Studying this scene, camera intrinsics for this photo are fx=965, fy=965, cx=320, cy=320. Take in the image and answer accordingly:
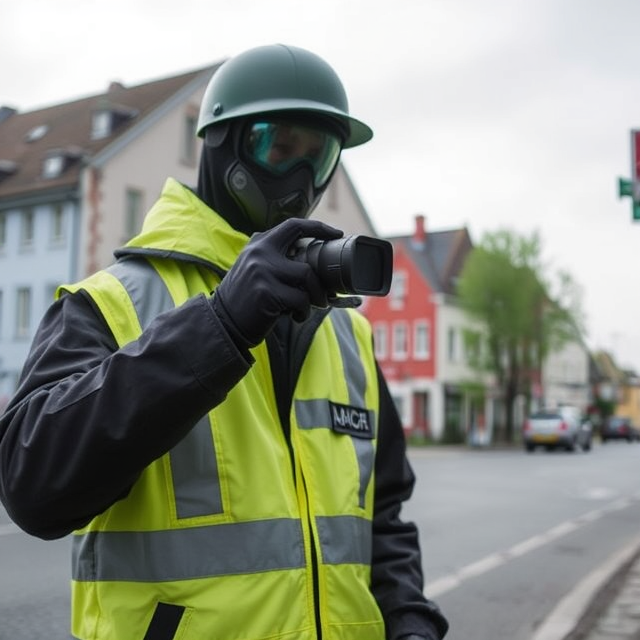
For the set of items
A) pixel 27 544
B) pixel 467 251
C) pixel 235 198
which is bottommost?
pixel 27 544

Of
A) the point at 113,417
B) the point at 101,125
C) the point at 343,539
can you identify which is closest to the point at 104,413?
the point at 113,417

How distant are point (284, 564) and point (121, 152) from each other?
30529mm

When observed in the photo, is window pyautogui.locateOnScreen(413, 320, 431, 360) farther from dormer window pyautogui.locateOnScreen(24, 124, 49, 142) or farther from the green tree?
dormer window pyautogui.locateOnScreen(24, 124, 49, 142)

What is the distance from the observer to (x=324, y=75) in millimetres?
2096

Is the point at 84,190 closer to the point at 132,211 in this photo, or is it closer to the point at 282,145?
the point at 132,211

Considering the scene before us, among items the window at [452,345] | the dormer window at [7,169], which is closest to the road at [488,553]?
the dormer window at [7,169]

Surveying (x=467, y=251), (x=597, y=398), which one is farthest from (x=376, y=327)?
(x=597, y=398)

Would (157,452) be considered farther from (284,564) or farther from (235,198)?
(235,198)

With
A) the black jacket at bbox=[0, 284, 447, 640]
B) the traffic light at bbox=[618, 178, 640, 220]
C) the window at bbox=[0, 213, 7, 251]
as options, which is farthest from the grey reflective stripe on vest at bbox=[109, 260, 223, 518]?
the window at bbox=[0, 213, 7, 251]

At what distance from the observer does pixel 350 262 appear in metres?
1.45

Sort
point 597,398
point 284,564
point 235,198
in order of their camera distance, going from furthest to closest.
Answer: point 597,398 < point 235,198 < point 284,564

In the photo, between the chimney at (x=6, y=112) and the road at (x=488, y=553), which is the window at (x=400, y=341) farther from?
A: the road at (x=488, y=553)

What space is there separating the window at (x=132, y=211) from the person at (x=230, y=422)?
29425 mm

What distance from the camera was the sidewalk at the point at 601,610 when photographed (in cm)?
587
